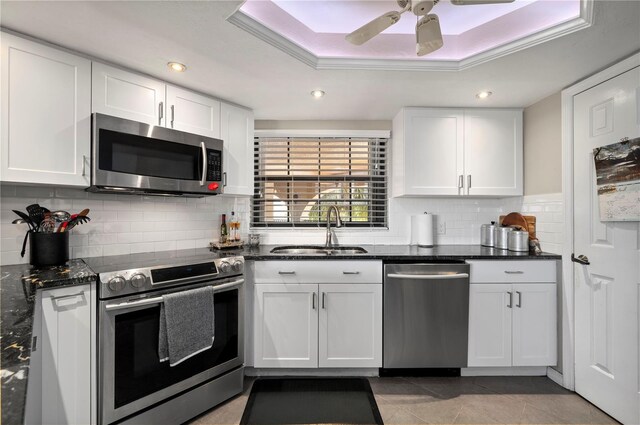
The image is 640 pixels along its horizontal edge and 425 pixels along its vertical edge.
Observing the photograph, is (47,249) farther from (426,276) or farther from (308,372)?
(426,276)

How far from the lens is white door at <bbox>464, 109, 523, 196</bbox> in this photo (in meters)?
2.64

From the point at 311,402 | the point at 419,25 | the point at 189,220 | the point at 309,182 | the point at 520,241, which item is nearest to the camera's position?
the point at 419,25

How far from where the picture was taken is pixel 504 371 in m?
2.36

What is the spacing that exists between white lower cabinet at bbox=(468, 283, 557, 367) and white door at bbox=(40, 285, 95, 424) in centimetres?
245

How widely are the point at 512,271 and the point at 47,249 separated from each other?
3122mm

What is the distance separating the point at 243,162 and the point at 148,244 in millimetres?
997

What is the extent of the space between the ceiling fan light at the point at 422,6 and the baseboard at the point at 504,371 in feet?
8.14

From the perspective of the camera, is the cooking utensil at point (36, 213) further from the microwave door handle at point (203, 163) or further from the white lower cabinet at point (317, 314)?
the white lower cabinet at point (317, 314)

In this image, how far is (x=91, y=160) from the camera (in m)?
1.76

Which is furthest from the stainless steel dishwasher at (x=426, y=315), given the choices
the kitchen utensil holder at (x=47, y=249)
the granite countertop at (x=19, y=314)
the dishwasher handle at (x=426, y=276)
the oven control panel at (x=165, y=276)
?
the kitchen utensil holder at (x=47, y=249)

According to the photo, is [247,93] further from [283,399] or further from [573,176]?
[573,176]

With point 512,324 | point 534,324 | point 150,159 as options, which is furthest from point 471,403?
point 150,159

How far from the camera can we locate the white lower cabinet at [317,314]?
7.36 ft

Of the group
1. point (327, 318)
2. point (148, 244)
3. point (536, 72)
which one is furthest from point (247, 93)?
point (536, 72)
